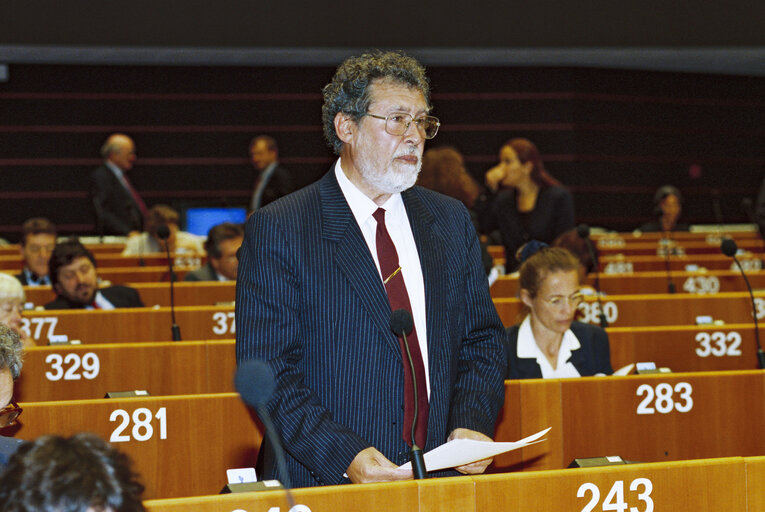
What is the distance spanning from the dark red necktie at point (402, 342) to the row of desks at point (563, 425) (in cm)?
112

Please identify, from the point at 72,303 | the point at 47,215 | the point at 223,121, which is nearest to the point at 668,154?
the point at 223,121

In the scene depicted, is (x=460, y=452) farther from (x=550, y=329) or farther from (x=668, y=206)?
(x=668, y=206)

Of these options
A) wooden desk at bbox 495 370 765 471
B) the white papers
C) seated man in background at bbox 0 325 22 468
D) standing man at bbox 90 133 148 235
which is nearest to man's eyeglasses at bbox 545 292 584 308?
wooden desk at bbox 495 370 765 471

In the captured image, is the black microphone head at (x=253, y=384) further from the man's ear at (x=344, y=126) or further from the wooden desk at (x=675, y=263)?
the wooden desk at (x=675, y=263)

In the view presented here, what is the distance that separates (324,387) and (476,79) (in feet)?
36.7

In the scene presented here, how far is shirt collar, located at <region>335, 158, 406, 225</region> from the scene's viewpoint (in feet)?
7.54

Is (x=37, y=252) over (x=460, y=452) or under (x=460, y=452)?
over

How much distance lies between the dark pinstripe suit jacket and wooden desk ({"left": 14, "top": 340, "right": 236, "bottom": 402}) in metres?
1.92

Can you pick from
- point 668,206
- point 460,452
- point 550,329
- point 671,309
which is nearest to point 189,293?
point 671,309

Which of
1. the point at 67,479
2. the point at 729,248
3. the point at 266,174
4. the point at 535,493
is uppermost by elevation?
the point at 266,174

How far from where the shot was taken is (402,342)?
222cm

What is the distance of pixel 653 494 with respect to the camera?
2.10 m

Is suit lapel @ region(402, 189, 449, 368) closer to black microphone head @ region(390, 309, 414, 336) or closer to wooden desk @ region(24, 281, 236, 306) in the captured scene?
black microphone head @ region(390, 309, 414, 336)

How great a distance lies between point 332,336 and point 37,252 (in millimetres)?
4991
